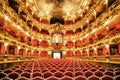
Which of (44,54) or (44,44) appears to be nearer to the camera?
(44,54)

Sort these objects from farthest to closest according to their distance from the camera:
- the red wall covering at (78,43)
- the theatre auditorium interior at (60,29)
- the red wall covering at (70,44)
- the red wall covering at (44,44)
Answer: the red wall covering at (70,44) < the red wall covering at (44,44) < the red wall covering at (78,43) < the theatre auditorium interior at (60,29)

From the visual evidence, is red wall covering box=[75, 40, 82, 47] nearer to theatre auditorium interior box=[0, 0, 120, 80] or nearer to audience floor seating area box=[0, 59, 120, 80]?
theatre auditorium interior box=[0, 0, 120, 80]

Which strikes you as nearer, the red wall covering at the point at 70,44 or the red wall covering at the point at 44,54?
the red wall covering at the point at 44,54

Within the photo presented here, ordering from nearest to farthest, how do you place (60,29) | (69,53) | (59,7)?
(59,7), (69,53), (60,29)

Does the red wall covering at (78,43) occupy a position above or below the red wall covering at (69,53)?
above

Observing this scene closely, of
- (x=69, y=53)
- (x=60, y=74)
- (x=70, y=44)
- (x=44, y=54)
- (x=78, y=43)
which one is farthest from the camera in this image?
(x=70, y=44)

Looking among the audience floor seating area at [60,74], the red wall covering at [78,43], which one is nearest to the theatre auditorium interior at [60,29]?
the red wall covering at [78,43]

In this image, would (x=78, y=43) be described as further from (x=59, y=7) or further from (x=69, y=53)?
(x=59, y=7)

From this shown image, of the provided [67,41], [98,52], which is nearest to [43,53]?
[67,41]

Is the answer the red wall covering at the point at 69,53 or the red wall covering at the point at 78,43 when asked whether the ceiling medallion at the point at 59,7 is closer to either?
the red wall covering at the point at 78,43

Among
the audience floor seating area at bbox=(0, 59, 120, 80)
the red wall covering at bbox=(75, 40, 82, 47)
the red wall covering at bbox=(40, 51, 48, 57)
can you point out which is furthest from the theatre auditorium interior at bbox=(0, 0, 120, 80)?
the audience floor seating area at bbox=(0, 59, 120, 80)

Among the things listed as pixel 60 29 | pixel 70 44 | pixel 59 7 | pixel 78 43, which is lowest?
pixel 70 44

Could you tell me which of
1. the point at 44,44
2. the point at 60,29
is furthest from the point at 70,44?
the point at 44,44

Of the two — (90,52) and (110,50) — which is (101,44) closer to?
(110,50)
